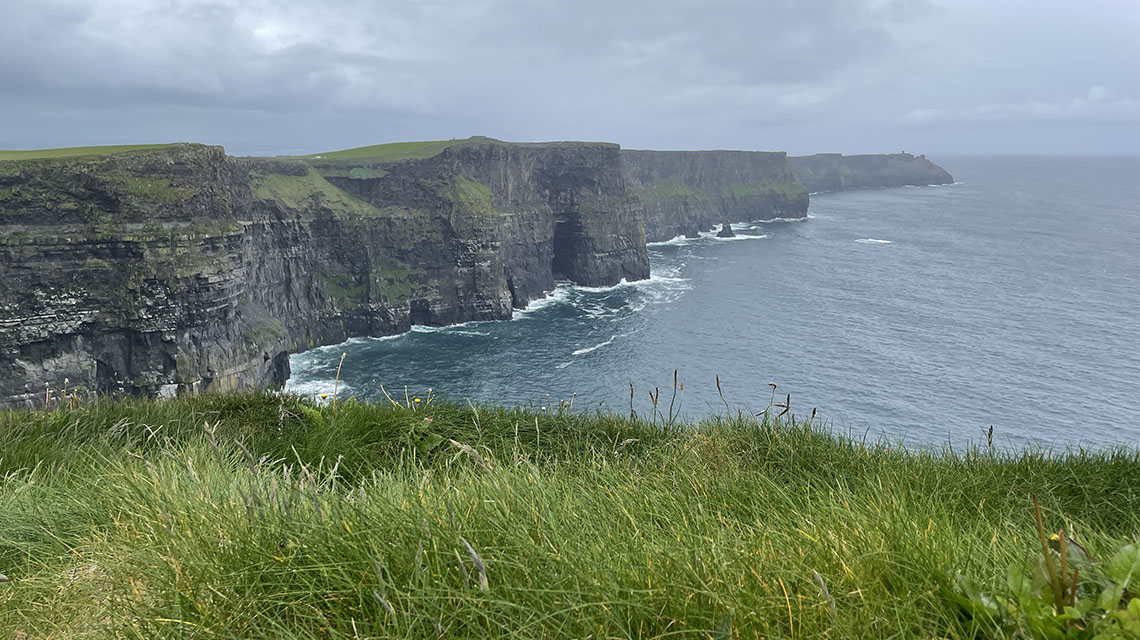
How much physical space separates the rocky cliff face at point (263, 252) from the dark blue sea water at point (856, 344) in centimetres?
635

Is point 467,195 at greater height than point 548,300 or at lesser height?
greater

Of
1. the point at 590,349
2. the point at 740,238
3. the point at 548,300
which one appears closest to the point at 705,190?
the point at 740,238

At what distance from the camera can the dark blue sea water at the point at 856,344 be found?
167 ft

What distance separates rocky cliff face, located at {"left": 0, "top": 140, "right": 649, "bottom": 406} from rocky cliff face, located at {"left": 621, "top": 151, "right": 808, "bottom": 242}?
43.9 m

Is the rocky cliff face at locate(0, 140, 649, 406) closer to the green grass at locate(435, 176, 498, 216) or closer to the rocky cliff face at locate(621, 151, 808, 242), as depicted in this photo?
the green grass at locate(435, 176, 498, 216)

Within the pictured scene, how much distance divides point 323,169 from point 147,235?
140 ft

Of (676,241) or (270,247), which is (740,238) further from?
(270,247)

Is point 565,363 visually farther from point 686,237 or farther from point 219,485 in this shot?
point 686,237

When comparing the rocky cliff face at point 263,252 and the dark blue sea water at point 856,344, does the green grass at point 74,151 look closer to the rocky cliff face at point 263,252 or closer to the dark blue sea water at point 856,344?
the rocky cliff face at point 263,252

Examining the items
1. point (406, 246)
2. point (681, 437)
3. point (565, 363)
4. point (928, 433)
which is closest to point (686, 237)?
point (406, 246)

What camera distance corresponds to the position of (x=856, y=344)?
225 feet


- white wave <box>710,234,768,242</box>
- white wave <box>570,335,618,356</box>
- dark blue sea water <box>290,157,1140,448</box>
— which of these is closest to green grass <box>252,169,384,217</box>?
dark blue sea water <box>290,157,1140,448</box>

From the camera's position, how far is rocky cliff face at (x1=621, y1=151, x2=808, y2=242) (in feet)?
542

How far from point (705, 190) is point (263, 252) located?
128 metres
